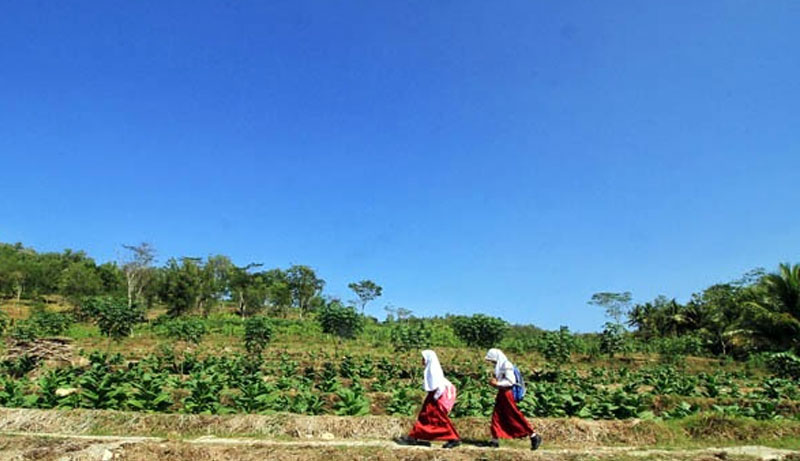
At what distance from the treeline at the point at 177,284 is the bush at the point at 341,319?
22915mm

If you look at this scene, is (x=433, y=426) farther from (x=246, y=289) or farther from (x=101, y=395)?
(x=246, y=289)

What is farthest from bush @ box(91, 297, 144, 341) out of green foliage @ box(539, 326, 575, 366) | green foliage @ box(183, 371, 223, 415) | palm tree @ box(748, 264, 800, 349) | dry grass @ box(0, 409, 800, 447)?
palm tree @ box(748, 264, 800, 349)

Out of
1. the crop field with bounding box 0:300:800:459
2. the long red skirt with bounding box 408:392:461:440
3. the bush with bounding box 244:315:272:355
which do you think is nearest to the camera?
the crop field with bounding box 0:300:800:459

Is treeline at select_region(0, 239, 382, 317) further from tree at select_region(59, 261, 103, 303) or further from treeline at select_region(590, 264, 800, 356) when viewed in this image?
treeline at select_region(590, 264, 800, 356)

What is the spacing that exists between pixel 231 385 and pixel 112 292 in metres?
46.9

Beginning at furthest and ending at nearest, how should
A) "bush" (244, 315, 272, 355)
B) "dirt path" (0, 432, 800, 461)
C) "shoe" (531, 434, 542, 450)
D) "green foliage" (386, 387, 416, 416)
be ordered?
"bush" (244, 315, 272, 355) → "green foliage" (386, 387, 416, 416) → "shoe" (531, 434, 542, 450) → "dirt path" (0, 432, 800, 461)

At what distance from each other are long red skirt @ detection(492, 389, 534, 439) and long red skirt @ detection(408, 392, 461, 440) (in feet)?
2.04

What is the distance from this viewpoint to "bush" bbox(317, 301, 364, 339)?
2525 centimetres

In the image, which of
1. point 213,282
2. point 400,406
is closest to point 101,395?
point 400,406

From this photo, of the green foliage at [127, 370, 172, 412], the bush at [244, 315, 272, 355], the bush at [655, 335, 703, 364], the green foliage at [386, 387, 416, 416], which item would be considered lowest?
the green foliage at [386, 387, 416, 416]

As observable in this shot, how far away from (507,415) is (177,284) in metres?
41.9

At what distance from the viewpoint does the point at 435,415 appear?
7.37 m

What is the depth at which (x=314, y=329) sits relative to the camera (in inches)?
1484

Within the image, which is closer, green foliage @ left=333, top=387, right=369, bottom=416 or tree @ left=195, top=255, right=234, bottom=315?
green foliage @ left=333, top=387, right=369, bottom=416
